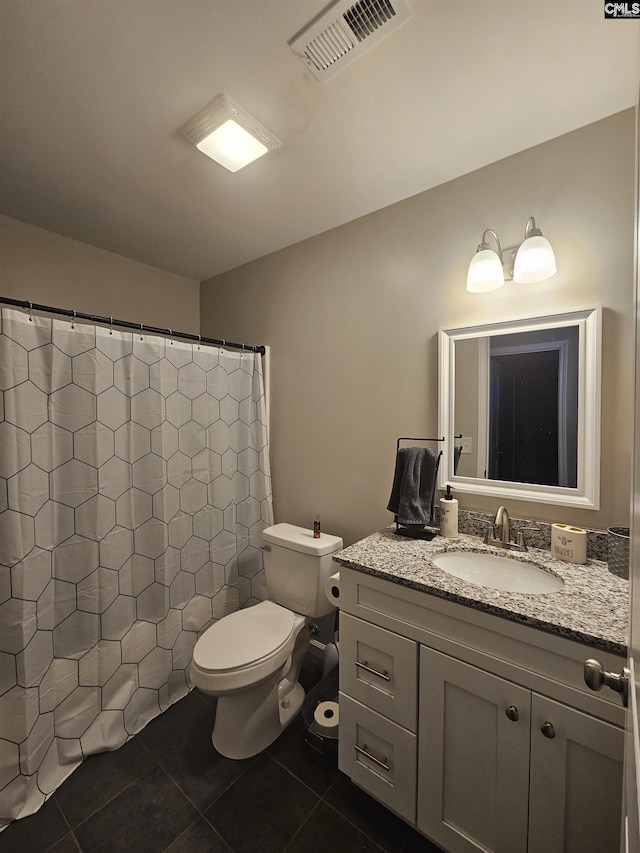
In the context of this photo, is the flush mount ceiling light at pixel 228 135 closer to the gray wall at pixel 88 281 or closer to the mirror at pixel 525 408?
the mirror at pixel 525 408

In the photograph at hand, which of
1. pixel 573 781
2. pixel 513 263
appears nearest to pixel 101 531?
pixel 573 781

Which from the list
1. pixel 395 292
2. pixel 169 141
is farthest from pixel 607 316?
pixel 169 141

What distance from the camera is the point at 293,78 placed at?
1.07m

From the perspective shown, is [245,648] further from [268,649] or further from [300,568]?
[300,568]

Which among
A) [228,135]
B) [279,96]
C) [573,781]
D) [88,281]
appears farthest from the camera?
[88,281]

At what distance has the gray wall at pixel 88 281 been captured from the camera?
5.82 ft

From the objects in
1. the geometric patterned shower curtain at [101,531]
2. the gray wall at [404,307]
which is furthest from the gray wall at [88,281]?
the geometric patterned shower curtain at [101,531]

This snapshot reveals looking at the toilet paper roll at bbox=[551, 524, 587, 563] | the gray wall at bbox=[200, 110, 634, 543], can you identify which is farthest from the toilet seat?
the toilet paper roll at bbox=[551, 524, 587, 563]

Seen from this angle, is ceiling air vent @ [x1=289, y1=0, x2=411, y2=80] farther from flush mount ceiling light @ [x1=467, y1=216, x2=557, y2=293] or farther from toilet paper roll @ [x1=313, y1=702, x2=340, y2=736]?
toilet paper roll @ [x1=313, y1=702, x2=340, y2=736]

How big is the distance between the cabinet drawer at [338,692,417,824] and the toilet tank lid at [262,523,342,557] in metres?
0.57

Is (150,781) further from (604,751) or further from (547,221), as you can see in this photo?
(547,221)

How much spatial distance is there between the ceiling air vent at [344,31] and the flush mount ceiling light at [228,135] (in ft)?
0.92

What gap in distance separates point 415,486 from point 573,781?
2.85ft

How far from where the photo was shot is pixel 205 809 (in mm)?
1209
